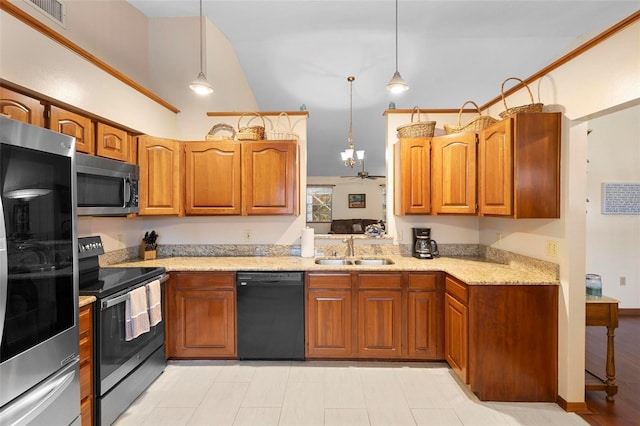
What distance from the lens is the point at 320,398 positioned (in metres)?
2.37

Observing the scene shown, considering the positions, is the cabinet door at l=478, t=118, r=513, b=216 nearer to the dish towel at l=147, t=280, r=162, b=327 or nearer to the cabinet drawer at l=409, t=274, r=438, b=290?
the cabinet drawer at l=409, t=274, r=438, b=290

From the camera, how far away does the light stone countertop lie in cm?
238

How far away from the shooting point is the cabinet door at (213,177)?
10.4 feet

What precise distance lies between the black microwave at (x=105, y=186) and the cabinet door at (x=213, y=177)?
22.4 inches

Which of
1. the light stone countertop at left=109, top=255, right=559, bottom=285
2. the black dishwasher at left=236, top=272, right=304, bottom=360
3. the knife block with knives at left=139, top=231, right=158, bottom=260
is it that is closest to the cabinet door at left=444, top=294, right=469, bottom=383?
the light stone countertop at left=109, top=255, right=559, bottom=285

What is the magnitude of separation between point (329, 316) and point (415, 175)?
5.30ft

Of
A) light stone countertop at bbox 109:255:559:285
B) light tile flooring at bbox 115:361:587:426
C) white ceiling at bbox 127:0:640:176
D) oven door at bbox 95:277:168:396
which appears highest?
white ceiling at bbox 127:0:640:176

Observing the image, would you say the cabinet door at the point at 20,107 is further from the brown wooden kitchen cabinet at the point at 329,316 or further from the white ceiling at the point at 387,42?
the brown wooden kitchen cabinet at the point at 329,316

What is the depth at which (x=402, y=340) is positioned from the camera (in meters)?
2.81

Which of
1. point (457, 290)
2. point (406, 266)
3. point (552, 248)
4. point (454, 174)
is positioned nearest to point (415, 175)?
point (454, 174)

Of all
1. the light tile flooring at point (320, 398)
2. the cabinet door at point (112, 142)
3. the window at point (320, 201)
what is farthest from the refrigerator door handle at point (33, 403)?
the window at point (320, 201)

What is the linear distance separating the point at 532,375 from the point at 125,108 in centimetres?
391

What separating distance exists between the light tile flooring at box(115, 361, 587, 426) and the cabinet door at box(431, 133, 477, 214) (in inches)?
58.3

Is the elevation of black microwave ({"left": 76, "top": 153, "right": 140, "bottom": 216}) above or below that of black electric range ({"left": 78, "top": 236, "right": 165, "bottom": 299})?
above
